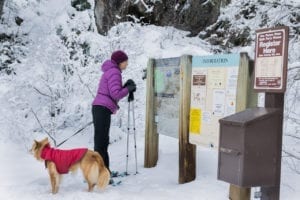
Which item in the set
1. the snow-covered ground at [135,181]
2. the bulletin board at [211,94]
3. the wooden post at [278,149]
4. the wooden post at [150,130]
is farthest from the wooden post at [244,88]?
the wooden post at [150,130]

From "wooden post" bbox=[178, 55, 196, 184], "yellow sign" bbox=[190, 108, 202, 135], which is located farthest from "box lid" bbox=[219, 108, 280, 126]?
"wooden post" bbox=[178, 55, 196, 184]

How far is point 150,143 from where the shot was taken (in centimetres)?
776

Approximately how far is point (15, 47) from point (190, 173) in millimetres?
8860

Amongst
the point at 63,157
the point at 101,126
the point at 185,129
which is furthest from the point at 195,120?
the point at 63,157

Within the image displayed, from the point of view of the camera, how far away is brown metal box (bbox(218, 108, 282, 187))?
3895 millimetres

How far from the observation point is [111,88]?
6.41 m

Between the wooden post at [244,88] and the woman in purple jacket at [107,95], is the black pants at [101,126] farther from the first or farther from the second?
the wooden post at [244,88]

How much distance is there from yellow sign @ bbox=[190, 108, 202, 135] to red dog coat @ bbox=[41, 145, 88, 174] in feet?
4.71

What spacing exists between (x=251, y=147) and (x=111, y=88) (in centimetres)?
289

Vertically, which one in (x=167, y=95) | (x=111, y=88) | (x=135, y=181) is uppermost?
(x=111, y=88)

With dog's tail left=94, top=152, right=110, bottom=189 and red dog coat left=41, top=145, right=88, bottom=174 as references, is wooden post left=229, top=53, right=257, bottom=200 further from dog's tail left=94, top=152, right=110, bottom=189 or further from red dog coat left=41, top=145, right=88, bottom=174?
red dog coat left=41, top=145, right=88, bottom=174

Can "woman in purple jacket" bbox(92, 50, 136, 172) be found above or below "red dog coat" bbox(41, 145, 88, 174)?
above

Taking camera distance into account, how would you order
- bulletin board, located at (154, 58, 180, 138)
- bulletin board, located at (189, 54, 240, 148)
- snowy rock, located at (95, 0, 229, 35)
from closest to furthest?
1. bulletin board, located at (189, 54, 240, 148)
2. bulletin board, located at (154, 58, 180, 138)
3. snowy rock, located at (95, 0, 229, 35)

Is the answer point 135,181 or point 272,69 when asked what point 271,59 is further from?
point 135,181
